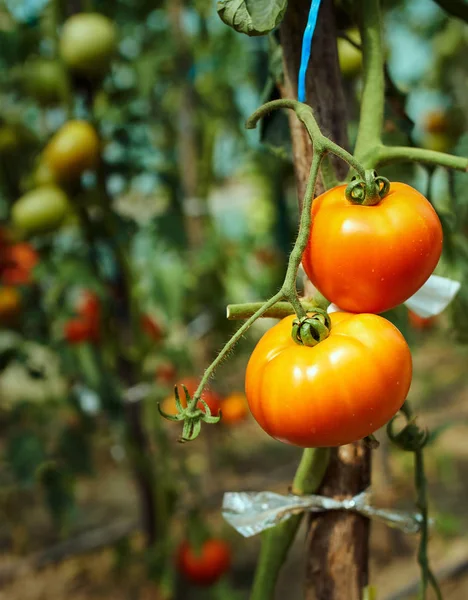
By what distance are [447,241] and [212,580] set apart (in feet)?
5.00

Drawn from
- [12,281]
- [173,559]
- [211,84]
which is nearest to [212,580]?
[173,559]

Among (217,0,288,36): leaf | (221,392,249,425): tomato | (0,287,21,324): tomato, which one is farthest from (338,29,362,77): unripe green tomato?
(221,392,249,425): tomato

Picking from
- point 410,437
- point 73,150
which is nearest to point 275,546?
point 410,437

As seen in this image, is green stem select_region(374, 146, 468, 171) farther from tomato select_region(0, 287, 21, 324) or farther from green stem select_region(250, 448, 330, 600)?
tomato select_region(0, 287, 21, 324)

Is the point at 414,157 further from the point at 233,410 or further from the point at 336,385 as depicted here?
the point at 233,410

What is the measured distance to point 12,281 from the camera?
199cm

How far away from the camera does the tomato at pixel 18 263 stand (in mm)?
1919

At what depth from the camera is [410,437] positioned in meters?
0.72

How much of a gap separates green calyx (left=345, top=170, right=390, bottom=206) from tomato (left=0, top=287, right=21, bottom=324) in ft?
5.22

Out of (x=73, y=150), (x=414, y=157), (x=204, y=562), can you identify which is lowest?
(x=204, y=562)

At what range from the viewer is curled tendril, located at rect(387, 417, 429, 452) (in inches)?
28.4

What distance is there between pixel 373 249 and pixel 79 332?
1544mm

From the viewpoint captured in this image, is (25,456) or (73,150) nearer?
(73,150)

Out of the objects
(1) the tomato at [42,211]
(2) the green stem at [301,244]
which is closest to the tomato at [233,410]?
(1) the tomato at [42,211]
